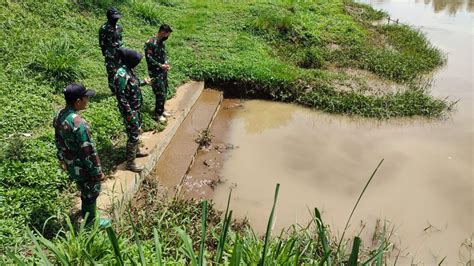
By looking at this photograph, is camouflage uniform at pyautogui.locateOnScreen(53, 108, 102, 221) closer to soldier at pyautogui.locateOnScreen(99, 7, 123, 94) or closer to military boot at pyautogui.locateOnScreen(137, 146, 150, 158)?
military boot at pyautogui.locateOnScreen(137, 146, 150, 158)

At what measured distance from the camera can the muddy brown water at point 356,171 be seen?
5145 mm

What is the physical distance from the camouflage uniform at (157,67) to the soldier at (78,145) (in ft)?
8.08

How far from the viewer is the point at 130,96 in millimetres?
5020

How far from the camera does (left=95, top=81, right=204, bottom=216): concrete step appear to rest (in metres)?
4.56

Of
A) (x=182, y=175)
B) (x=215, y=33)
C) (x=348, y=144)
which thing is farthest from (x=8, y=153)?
(x=215, y=33)

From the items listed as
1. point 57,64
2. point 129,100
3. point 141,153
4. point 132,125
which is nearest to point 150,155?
point 141,153

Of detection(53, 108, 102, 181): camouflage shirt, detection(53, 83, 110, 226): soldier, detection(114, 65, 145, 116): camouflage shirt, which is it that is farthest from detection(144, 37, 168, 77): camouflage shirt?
detection(53, 108, 102, 181): camouflage shirt

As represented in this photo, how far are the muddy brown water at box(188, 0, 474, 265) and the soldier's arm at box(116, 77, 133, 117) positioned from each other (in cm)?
159

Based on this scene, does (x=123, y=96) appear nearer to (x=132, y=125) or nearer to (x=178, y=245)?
(x=132, y=125)

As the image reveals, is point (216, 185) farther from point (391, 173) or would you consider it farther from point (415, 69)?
point (415, 69)

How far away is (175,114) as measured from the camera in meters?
6.92

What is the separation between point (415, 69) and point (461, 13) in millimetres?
9429

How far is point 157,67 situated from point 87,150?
2.76 meters

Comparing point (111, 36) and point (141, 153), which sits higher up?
point (111, 36)
